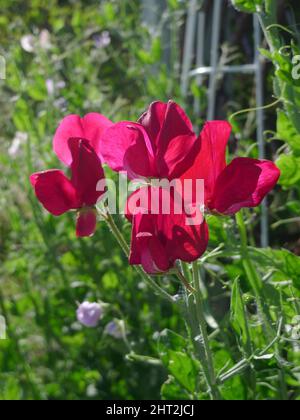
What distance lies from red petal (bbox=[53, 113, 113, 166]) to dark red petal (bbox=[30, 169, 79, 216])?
0.05 metres

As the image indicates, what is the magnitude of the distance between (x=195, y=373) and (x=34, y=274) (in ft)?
3.71

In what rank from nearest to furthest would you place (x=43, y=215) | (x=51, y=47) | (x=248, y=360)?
(x=248, y=360), (x=43, y=215), (x=51, y=47)

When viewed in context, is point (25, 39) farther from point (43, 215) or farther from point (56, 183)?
point (56, 183)

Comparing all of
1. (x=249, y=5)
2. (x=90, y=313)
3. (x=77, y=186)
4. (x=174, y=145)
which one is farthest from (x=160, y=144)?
(x=90, y=313)

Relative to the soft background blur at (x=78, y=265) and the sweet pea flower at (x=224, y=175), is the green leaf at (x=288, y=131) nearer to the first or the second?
the sweet pea flower at (x=224, y=175)

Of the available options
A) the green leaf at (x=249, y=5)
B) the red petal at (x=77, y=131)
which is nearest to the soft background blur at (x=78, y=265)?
the green leaf at (x=249, y=5)

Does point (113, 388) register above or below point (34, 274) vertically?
below

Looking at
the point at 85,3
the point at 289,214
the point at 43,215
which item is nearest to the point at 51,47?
the point at 43,215

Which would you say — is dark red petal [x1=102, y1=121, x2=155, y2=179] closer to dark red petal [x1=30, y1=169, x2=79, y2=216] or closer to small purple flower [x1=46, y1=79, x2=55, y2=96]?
dark red petal [x1=30, y1=169, x2=79, y2=216]

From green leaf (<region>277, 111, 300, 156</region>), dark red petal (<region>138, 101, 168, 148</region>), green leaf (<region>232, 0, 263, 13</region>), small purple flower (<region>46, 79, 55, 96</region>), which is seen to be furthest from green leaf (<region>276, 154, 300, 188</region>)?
small purple flower (<region>46, 79, 55, 96</region>)

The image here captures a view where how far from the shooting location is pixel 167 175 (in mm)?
773

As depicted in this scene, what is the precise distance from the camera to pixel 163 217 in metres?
0.76

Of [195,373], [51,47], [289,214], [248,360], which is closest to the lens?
[248,360]

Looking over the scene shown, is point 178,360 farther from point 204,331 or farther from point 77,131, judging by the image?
point 77,131
